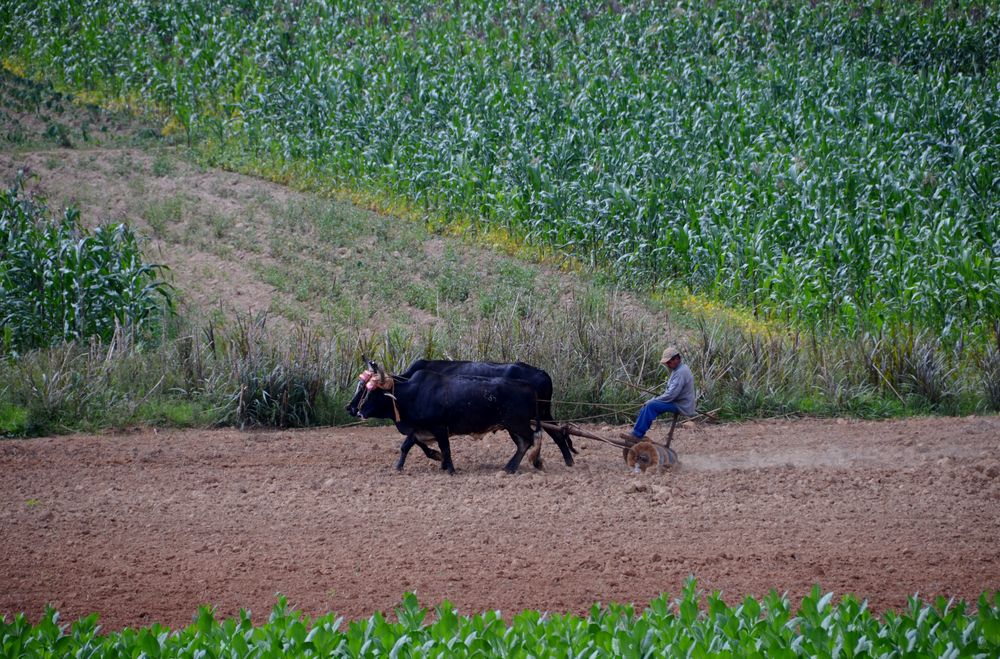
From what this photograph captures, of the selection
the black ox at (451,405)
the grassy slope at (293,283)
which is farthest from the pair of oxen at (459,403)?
the grassy slope at (293,283)

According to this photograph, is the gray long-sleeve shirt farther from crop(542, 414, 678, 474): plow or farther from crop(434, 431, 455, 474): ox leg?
crop(434, 431, 455, 474): ox leg

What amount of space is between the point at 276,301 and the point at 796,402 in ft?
28.4

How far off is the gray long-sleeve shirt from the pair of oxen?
1.18 m

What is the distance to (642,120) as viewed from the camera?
73.5 feet

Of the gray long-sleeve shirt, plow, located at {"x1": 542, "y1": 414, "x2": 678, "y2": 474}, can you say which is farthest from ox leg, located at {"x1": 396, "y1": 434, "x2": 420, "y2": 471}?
the gray long-sleeve shirt

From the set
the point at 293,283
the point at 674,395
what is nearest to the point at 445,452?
the point at 674,395

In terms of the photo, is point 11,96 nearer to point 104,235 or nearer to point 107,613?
point 104,235

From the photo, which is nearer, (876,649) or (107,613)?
(876,649)

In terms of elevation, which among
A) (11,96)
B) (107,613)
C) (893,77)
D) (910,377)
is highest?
(893,77)

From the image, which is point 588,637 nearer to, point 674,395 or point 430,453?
point 674,395

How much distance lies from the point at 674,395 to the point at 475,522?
8.56ft

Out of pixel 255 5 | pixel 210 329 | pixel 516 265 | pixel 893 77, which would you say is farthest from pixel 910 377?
pixel 255 5

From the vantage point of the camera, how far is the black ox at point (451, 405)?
10.4 metres

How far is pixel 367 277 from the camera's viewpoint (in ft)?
61.1
